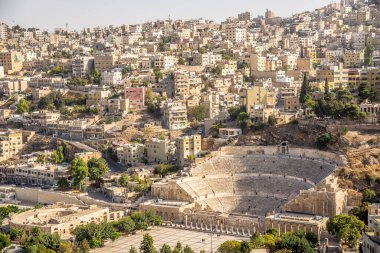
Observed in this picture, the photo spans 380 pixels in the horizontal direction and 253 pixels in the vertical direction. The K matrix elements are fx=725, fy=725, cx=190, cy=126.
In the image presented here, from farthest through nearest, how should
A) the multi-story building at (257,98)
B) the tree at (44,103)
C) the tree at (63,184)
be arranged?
1. the tree at (44,103)
2. the multi-story building at (257,98)
3. the tree at (63,184)

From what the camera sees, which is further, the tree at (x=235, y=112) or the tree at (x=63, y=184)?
the tree at (x=235, y=112)

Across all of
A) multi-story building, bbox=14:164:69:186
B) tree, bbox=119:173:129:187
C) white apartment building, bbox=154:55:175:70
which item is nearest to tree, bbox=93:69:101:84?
white apartment building, bbox=154:55:175:70

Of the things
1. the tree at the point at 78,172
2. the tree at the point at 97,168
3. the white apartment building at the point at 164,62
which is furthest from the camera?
the white apartment building at the point at 164,62

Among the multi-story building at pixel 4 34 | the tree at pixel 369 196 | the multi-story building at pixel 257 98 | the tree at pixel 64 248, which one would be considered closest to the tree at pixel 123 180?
the tree at pixel 64 248

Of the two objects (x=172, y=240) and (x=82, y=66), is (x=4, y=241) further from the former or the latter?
(x=82, y=66)

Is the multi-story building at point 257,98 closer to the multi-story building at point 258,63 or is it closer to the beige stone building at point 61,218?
the beige stone building at point 61,218

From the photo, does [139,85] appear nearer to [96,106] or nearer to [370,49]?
[96,106]

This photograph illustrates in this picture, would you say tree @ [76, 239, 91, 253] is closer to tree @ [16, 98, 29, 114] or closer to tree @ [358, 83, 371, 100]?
tree @ [358, 83, 371, 100]

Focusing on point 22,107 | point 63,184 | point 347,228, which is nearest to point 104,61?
point 22,107
